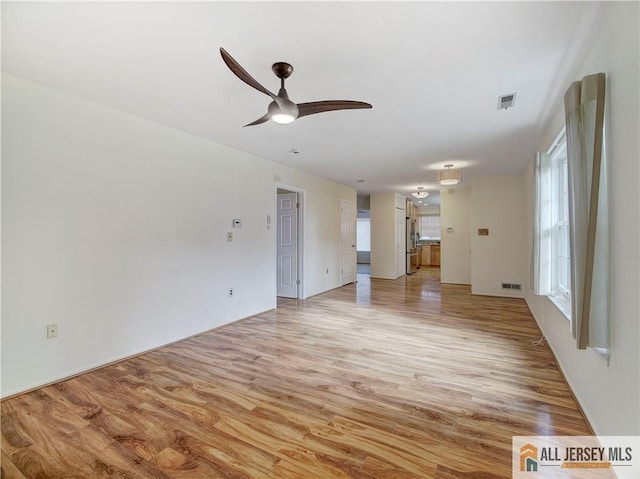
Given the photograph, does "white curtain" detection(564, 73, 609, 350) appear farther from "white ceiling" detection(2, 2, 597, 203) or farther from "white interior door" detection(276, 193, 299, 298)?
"white interior door" detection(276, 193, 299, 298)

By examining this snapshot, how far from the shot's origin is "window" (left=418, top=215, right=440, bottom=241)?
40.6ft

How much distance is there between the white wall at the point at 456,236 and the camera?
750 cm

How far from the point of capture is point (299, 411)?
84.9 inches

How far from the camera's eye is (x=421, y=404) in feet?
7.32

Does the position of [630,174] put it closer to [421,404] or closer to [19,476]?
[421,404]

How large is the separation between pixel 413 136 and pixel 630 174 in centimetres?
255

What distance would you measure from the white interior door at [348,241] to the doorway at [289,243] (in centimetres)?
171

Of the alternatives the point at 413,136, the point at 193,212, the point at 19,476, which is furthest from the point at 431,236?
the point at 19,476

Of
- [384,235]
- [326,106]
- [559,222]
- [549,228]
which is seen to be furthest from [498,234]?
[326,106]

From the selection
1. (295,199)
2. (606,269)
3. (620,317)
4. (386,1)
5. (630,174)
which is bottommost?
(620,317)

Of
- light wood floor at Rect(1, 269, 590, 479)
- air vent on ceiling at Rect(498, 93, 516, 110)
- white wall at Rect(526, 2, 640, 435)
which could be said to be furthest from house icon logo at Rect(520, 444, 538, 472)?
air vent on ceiling at Rect(498, 93, 516, 110)

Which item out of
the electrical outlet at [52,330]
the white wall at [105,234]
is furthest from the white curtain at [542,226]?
the electrical outlet at [52,330]

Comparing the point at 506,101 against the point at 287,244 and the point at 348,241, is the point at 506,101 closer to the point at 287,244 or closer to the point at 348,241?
the point at 287,244

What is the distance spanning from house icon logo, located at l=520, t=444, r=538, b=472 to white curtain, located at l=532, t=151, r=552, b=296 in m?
1.89
